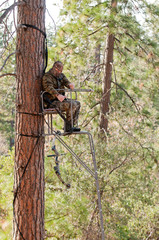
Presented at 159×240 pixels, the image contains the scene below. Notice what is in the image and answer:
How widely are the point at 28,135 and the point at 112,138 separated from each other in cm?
394

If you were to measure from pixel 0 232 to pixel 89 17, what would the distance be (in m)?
6.74

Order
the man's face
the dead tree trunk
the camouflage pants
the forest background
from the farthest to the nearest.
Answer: the dead tree trunk → the forest background → the man's face → the camouflage pants

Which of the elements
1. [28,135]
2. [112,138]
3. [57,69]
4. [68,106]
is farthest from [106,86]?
[28,135]

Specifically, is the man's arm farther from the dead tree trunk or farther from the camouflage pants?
the dead tree trunk

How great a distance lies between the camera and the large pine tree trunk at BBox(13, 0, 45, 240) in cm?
391

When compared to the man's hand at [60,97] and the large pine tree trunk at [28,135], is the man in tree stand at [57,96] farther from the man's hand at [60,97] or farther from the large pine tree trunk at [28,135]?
the large pine tree trunk at [28,135]

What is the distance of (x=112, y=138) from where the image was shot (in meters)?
7.57

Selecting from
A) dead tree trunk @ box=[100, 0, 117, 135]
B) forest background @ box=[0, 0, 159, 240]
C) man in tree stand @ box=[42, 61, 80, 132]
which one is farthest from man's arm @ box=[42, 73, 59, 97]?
dead tree trunk @ box=[100, 0, 117, 135]

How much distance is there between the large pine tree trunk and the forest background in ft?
8.56

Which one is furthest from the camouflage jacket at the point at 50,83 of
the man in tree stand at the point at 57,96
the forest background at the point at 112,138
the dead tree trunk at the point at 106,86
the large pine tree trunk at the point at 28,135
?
the dead tree trunk at the point at 106,86

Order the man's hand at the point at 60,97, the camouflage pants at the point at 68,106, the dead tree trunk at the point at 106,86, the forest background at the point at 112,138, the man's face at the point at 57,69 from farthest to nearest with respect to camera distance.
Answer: the dead tree trunk at the point at 106,86 → the forest background at the point at 112,138 → the man's face at the point at 57,69 → the camouflage pants at the point at 68,106 → the man's hand at the point at 60,97

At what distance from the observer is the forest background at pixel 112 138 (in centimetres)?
699

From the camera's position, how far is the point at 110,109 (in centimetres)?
785

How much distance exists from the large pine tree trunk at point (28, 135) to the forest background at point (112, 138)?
8.56 feet
